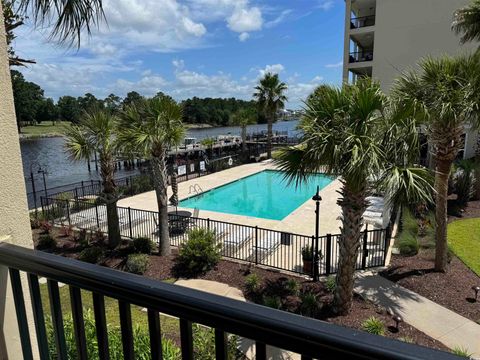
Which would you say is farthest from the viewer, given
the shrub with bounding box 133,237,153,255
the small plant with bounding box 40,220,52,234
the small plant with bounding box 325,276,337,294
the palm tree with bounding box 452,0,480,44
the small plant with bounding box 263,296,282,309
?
the small plant with bounding box 40,220,52,234

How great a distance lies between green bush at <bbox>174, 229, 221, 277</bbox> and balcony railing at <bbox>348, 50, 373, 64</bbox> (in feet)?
78.4

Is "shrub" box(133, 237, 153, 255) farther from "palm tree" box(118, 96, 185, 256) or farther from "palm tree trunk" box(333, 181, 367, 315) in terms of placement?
"palm tree trunk" box(333, 181, 367, 315)

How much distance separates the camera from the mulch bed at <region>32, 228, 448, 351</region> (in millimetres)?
7352

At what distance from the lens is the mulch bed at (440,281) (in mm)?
8505

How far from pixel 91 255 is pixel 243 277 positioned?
5104 millimetres

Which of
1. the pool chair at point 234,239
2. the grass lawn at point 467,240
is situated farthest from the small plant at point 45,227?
the grass lawn at point 467,240

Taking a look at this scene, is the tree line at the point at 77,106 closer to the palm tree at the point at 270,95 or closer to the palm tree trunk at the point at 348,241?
the palm tree at the point at 270,95

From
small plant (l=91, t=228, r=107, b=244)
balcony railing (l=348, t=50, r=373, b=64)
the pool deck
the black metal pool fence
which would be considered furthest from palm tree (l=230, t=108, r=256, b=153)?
small plant (l=91, t=228, r=107, b=244)

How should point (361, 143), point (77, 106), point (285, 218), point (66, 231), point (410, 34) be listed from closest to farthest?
point (361, 143)
point (66, 231)
point (285, 218)
point (410, 34)
point (77, 106)

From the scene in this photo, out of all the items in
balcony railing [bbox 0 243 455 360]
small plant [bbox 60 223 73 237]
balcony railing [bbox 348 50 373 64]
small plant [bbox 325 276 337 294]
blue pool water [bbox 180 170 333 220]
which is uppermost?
balcony railing [bbox 348 50 373 64]

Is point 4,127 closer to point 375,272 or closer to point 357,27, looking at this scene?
point 375,272

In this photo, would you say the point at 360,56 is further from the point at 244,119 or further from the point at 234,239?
the point at 234,239

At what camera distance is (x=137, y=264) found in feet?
34.0

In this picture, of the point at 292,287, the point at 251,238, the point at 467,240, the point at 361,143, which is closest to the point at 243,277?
the point at 292,287
